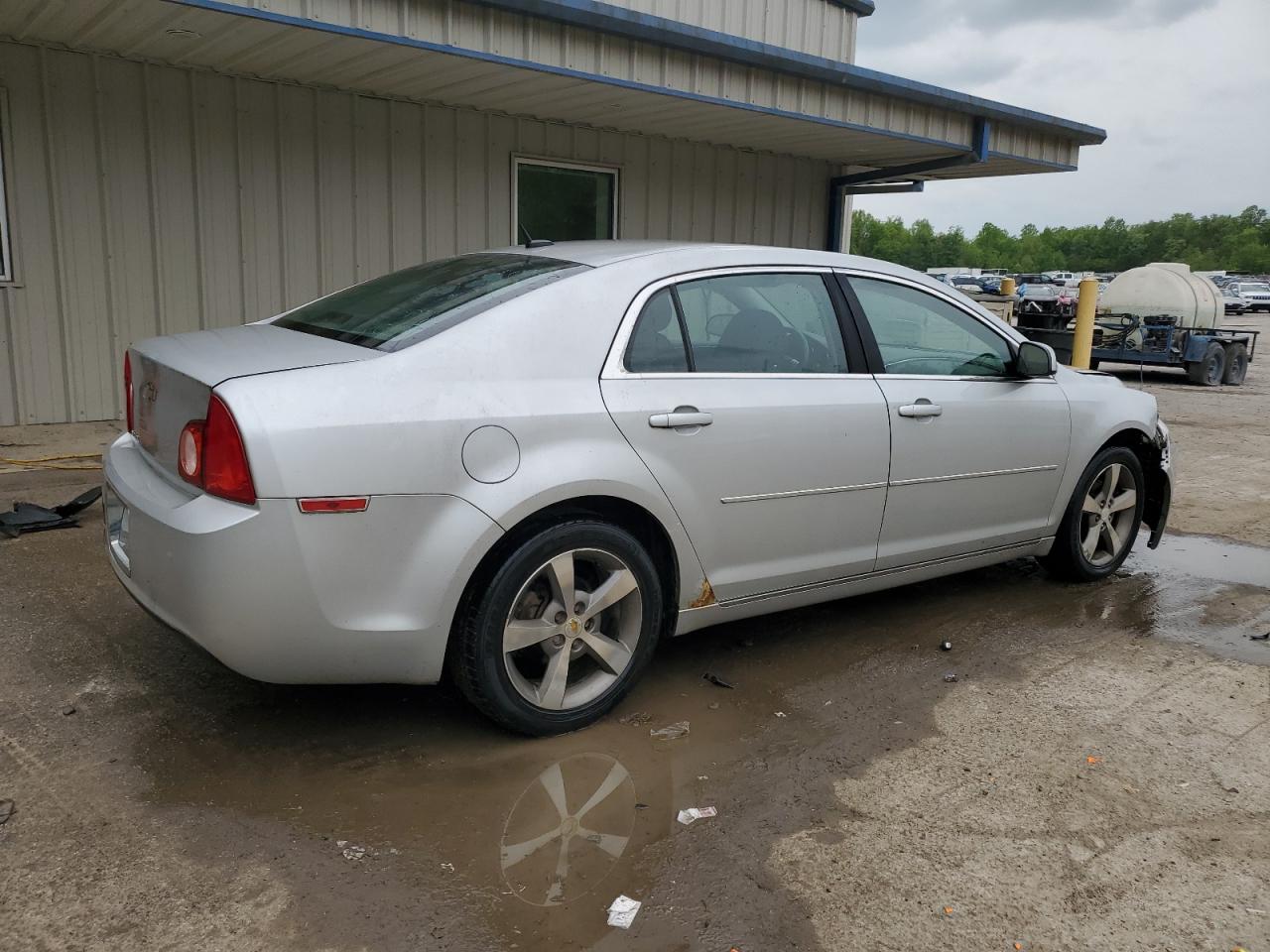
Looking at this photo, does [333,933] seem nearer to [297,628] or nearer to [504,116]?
[297,628]

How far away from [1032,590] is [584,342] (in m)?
3.02

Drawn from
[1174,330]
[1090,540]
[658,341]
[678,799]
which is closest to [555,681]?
[678,799]

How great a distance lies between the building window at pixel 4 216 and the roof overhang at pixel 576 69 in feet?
1.72

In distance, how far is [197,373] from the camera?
9.91ft

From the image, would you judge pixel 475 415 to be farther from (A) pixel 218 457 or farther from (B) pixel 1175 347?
(B) pixel 1175 347

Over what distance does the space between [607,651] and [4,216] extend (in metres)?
6.08

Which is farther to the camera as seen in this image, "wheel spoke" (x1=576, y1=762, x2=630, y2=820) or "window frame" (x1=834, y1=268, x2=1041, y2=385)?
"window frame" (x1=834, y1=268, x2=1041, y2=385)

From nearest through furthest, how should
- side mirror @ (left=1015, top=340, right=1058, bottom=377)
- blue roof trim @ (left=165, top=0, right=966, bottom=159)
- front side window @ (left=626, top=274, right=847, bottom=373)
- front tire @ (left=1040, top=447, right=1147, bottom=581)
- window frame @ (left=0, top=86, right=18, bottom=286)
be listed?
1. front side window @ (left=626, top=274, right=847, bottom=373)
2. side mirror @ (left=1015, top=340, right=1058, bottom=377)
3. front tire @ (left=1040, top=447, right=1147, bottom=581)
4. blue roof trim @ (left=165, top=0, right=966, bottom=159)
5. window frame @ (left=0, top=86, right=18, bottom=286)

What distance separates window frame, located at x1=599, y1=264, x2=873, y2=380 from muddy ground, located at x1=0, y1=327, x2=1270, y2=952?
1156 millimetres

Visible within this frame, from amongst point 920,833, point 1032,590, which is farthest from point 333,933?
point 1032,590

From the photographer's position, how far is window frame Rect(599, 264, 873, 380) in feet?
11.4

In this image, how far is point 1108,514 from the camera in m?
5.27

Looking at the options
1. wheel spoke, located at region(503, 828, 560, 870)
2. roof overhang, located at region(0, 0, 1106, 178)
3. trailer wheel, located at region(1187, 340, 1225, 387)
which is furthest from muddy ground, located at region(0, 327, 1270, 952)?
trailer wheel, located at region(1187, 340, 1225, 387)

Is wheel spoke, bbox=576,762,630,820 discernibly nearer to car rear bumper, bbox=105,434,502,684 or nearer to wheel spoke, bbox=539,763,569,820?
wheel spoke, bbox=539,763,569,820
